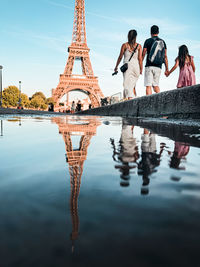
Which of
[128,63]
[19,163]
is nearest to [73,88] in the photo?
[128,63]

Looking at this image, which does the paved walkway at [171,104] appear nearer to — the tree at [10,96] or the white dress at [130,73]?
the white dress at [130,73]

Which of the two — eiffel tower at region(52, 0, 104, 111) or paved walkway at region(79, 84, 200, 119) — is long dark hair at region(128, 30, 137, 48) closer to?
paved walkway at region(79, 84, 200, 119)

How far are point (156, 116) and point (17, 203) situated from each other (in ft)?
17.8

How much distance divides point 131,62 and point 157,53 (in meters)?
1.02

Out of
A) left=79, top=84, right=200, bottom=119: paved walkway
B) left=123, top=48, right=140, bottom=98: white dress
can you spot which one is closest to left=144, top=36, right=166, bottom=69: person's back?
left=123, top=48, right=140, bottom=98: white dress

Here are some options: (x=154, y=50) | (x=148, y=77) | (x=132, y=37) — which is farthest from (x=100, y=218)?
(x=132, y=37)

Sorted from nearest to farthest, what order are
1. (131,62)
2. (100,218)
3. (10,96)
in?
(100,218), (131,62), (10,96)

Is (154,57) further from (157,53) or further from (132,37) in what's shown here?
(132,37)

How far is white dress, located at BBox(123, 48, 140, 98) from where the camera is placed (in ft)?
26.7

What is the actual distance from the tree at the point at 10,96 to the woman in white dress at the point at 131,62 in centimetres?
7515

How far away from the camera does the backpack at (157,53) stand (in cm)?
727

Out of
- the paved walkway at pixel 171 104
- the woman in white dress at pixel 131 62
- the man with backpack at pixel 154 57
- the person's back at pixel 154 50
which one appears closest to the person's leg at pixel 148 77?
the man with backpack at pixel 154 57

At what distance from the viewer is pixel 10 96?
78.2 meters

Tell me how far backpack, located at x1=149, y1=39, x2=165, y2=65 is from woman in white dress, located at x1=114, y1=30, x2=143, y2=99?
1.89 ft
